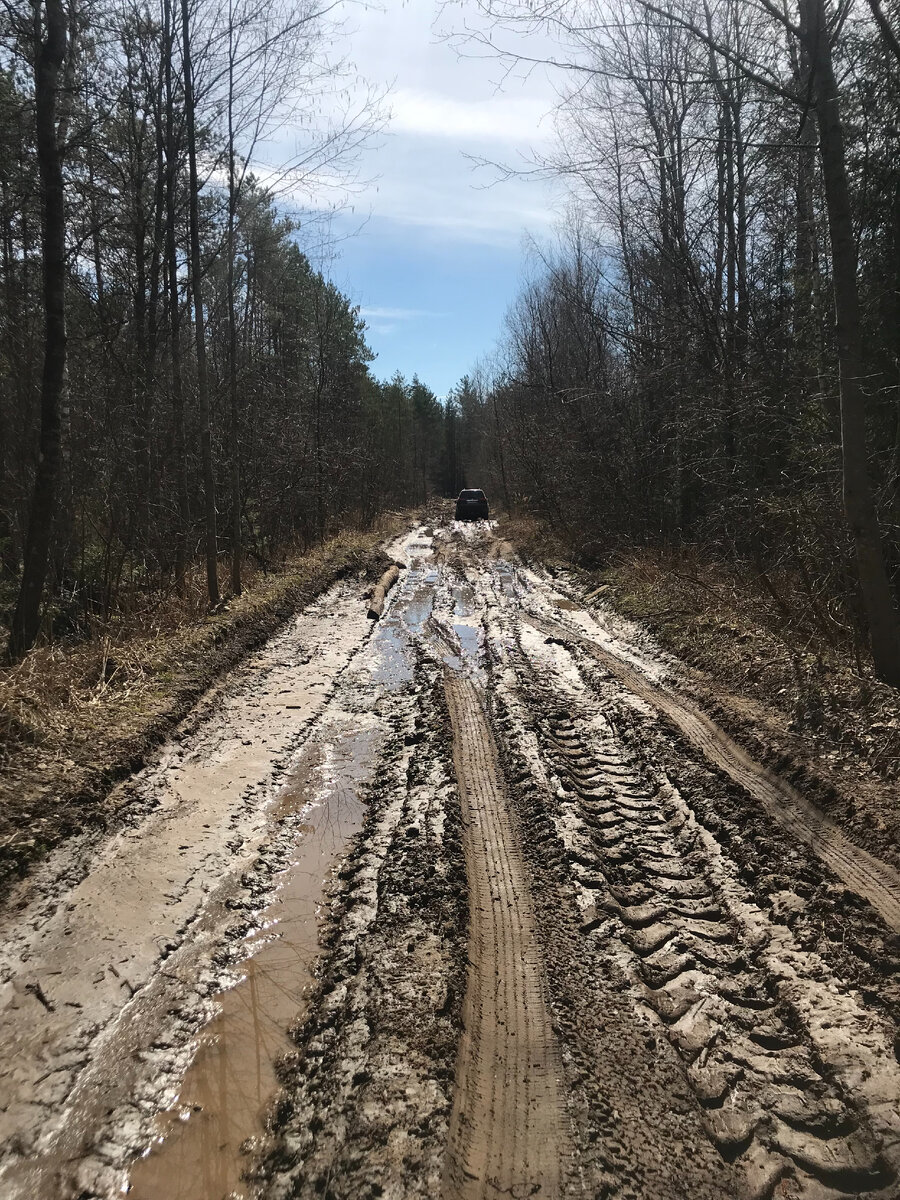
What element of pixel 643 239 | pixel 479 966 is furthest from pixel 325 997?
pixel 643 239

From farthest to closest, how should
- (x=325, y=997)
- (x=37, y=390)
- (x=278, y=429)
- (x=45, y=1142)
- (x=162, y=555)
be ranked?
(x=278, y=429), (x=162, y=555), (x=37, y=390), (x=325, y=997), (x=45, y=1142)

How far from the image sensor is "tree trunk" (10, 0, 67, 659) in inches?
260

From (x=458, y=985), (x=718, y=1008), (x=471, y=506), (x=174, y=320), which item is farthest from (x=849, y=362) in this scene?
(x=471, y=506)

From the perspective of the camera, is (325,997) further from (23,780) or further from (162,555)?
(162,555)

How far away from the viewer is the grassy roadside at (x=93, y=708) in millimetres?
4285

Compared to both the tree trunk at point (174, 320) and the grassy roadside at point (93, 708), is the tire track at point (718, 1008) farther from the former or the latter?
the tree trunk at point (174, 320)

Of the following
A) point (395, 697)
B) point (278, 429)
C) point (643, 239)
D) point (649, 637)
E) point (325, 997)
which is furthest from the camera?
point (278, 429)

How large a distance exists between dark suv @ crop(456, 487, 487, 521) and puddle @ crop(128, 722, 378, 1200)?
93.7 ft

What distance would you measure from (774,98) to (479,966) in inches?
423

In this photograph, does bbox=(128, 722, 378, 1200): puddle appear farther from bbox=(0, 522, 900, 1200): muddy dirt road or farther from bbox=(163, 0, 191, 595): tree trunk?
bbox=(163, 0, 191, 595): tree trunk

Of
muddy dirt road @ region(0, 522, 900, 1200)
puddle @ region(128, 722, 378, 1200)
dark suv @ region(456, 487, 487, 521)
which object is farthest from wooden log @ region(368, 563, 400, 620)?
dark suv @ region(456, 487, 487, 521)

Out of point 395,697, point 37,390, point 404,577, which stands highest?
point 37,390

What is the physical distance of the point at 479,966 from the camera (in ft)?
10.4

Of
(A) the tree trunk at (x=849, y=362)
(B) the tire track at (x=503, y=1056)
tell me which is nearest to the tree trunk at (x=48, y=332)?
(B) the tire track at (x=503, y=1056)
